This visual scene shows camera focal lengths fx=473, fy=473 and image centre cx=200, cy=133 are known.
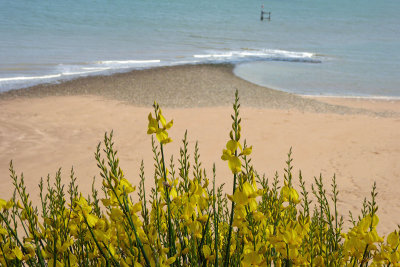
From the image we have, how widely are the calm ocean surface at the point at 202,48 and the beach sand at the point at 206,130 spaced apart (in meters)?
2.26

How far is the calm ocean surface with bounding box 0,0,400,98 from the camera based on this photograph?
1634cm

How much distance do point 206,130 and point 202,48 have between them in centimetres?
1381

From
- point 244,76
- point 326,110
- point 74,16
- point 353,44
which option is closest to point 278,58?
point 244,76

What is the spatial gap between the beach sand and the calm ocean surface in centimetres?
226

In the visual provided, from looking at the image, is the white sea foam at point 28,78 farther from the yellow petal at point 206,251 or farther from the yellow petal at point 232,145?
the yellow petal at point 232,145

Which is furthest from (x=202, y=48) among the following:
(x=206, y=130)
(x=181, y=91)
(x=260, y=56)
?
(x=206, y=130)

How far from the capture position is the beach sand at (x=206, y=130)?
7059mm

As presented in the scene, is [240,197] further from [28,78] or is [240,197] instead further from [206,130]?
[28,78]

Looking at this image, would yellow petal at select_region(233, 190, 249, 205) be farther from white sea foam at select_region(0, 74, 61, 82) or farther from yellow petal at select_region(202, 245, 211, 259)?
white sea foam at select_region(0, 74, 61, 82)

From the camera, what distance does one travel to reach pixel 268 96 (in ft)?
43.9

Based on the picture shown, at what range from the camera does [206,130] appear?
9422mm

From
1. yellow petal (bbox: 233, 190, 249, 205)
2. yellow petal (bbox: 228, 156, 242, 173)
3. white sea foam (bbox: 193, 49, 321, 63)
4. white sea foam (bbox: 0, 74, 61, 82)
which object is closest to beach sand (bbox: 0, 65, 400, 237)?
white sea foam (bbox: 0, 74, 61, 82)

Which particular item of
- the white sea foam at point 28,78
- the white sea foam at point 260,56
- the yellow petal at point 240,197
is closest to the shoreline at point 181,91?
the white sea foam at point 28,78

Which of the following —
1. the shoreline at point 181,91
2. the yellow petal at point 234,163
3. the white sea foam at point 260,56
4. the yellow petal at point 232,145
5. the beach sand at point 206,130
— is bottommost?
the beach sand at point 206,130
